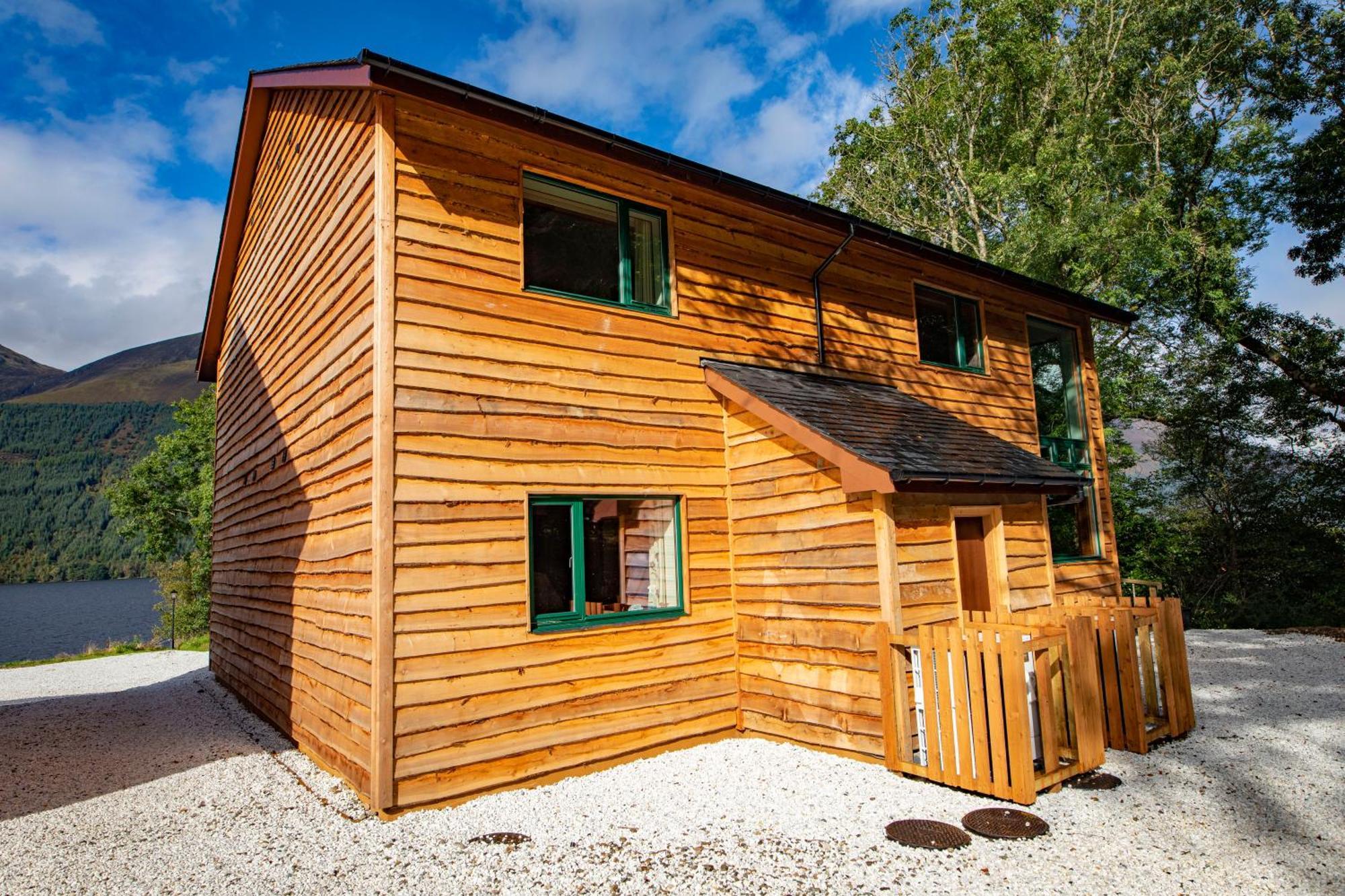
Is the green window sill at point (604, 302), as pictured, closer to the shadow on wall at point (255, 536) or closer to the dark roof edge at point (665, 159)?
the dark roof edge at point (665, 159)

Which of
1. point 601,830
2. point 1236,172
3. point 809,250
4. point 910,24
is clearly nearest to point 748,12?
point 809,250

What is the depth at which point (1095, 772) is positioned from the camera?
19.2ft

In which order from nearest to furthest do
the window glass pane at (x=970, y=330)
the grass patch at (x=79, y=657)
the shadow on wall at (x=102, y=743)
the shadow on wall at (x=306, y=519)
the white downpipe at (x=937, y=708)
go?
the white downpipe at (x=937, y=708) → the shadow on wall at (x=306, y=519) → the shadow on wall at (x=102, y=743) → the window glass pane at (x=970, y=330) → the grass patch at (x=79, y=657)

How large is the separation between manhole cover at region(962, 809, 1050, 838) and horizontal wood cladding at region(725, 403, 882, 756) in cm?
111

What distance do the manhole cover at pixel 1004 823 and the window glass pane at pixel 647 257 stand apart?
531 centimetres

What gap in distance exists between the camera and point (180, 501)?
112 feet

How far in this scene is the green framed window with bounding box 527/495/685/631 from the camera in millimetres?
6402

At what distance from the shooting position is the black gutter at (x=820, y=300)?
29.8 feet

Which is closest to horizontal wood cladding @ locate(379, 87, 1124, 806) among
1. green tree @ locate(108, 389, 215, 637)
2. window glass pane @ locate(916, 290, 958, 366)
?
window glass pane @ locate(916, 290, 958, 366)

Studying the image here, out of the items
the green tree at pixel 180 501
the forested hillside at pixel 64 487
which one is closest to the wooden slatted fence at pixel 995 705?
the green tree at pixel 180 501

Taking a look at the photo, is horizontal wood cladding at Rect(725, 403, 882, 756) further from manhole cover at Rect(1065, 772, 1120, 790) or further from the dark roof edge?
the dark roof edge

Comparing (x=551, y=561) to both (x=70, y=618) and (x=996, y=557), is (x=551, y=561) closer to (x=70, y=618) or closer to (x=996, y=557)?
(x=996, y=557)

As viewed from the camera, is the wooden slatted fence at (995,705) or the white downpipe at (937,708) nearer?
the wooden slatted fence at (995,705)

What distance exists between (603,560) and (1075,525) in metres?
11.5
